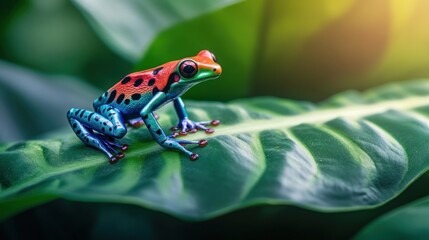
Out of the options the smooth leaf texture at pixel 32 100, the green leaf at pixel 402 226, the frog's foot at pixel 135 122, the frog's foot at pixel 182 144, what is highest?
the green leaf at pixel 402 226

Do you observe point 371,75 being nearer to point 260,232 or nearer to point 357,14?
point 357,14

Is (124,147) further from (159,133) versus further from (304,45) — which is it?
(304,45)

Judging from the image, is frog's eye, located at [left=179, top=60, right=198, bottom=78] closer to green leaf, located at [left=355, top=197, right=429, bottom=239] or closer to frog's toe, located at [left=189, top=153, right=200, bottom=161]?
frog's toe, located at [left=189, top=153, right=200, bottom=161]

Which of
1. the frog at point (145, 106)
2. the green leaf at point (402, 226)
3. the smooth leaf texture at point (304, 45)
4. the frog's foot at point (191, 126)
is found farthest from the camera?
the smooth leaf texture at point (304, 45)

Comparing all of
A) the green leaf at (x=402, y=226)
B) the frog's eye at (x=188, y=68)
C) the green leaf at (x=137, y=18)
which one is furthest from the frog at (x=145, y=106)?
the green leaf at (x=137, y=18)

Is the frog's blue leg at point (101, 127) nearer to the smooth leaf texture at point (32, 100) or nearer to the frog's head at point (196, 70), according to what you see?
the frog's head at point (196, 70)

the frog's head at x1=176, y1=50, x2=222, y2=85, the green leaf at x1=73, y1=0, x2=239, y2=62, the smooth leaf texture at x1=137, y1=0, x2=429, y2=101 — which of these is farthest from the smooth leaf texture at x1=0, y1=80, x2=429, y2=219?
the green leaf at x1=73, y1=0, x2=239, y2=62
